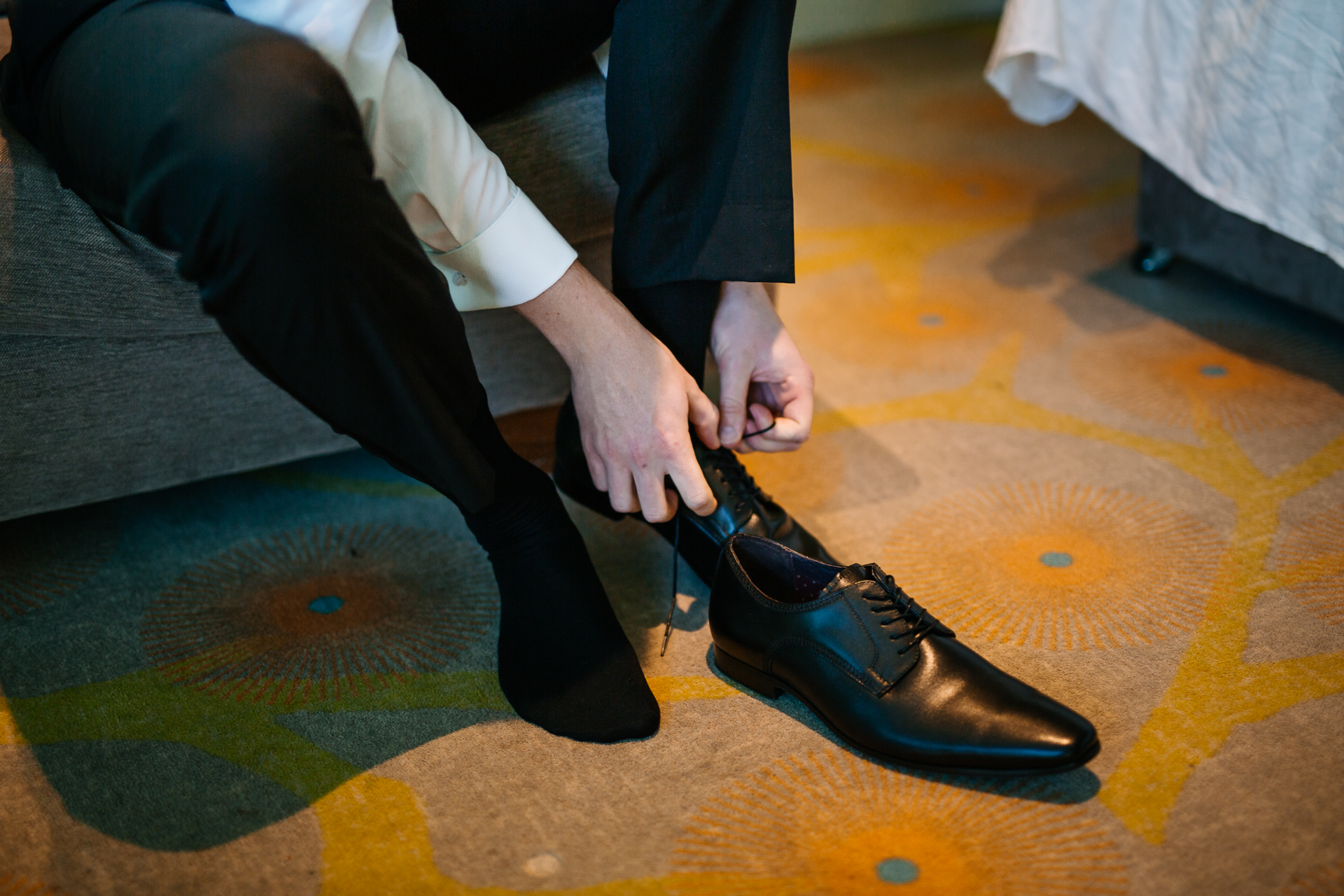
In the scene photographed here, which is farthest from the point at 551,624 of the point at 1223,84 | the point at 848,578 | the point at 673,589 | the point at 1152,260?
the point at 1152,260

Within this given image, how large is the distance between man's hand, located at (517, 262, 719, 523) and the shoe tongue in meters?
0.11

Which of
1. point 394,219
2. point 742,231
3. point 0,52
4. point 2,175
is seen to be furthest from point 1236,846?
point 0,52

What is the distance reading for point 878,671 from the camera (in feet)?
2.18

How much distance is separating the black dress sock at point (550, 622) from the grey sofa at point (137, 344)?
0.90 feet

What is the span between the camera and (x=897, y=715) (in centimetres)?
65

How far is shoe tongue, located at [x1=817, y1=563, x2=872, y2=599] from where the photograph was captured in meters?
0.69

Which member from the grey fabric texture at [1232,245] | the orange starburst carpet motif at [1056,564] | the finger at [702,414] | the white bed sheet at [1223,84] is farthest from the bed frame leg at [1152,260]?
the finger at [702,414]

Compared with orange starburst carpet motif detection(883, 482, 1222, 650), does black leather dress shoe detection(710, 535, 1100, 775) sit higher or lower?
higher

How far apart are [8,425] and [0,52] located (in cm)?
34

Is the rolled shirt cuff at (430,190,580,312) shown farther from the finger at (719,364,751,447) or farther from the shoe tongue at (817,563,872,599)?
the shoe tongue at (817,563,872,599)

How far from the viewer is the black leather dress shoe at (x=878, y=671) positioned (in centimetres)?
63

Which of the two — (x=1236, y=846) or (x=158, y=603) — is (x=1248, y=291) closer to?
(x=1236, y=846)

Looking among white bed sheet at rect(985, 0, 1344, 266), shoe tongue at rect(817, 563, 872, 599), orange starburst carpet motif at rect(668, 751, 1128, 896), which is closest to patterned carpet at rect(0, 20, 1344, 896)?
orange starburst carpet motif at rect(668, 751, 1128, 896)

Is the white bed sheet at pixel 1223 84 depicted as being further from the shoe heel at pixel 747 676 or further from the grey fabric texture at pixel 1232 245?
the shoe heel at pixel 747 676
